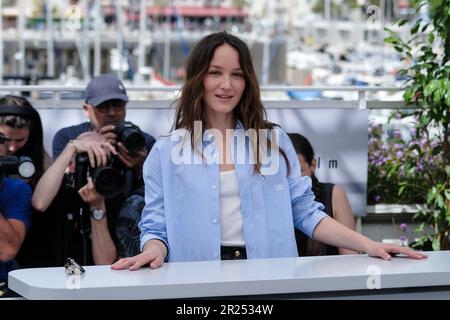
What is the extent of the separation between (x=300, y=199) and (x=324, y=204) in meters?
1.62

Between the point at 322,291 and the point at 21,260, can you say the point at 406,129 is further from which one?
the point at 322,291

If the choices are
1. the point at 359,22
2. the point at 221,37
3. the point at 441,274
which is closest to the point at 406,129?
the point at 221,37

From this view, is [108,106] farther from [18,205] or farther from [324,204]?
[324,204]

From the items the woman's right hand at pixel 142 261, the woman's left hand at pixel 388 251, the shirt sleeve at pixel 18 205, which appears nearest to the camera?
the woman's right hand at pixel 142 261

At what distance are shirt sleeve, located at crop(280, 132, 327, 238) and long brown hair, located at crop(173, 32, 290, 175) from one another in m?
0.04

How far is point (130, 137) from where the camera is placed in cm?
480

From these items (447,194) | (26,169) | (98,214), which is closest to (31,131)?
(98,214)

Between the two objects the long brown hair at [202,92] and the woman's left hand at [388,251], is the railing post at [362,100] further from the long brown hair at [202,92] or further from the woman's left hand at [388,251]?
the woman's left hand at [388,251]

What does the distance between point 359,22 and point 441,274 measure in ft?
253

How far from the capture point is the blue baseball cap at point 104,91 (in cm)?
520

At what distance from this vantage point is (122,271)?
8.52ft

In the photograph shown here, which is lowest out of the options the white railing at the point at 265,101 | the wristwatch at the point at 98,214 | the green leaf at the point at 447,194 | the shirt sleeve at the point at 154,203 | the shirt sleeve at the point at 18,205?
the green leaf at the point at 447,194

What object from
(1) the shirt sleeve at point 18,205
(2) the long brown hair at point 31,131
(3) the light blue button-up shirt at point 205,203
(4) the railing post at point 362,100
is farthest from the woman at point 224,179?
(4) the railing post at point 362,100

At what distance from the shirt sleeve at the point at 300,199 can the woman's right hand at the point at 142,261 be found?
602mm
